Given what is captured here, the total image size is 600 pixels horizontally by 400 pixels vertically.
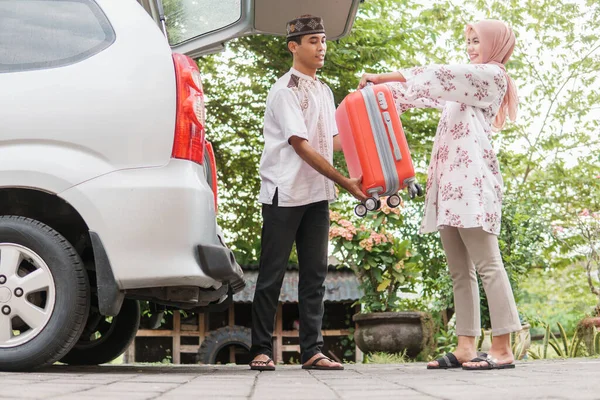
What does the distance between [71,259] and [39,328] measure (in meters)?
0.33

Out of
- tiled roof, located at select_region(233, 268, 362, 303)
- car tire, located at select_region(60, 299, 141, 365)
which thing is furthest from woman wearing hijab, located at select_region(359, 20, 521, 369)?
tiled roof, located at select_region(233, 268, 362, 303)

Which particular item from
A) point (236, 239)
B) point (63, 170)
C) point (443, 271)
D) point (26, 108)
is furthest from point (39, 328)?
point (236, 239)

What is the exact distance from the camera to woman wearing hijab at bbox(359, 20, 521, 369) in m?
4.25

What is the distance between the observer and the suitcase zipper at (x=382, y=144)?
4211 mm

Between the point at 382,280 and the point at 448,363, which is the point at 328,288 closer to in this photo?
the point at 382,280

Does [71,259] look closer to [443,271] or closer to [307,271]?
[307,271]

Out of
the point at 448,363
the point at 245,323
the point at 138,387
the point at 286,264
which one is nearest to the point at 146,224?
the point at 138,387

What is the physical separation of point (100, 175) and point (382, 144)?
1.45 meters

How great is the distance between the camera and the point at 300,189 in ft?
14.5

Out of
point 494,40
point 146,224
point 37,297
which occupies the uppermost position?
point 494,40

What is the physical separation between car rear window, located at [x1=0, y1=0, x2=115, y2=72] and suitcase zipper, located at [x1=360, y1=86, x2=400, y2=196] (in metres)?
1.34

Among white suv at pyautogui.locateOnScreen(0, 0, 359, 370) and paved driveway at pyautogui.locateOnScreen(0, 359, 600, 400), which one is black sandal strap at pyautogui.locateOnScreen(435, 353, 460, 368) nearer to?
paved driveway at pyautogui.locateOnScreen(0, 359, 600, 400)

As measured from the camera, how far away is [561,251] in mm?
13398

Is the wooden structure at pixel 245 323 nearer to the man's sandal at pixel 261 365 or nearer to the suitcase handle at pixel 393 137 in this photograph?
Answer: the man's sandal at pixel 261 365
